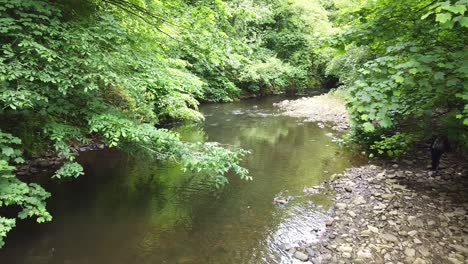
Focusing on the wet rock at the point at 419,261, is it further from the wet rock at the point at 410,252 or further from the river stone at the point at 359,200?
the river stone at the point at 359,200

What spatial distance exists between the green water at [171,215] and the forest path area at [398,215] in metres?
0.55

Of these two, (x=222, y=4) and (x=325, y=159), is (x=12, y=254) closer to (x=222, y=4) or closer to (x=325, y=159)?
(x=222, y=4)

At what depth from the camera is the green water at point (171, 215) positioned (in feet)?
18.9

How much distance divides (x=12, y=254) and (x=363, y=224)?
246 inches

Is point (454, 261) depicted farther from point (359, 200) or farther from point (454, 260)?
point (359, 200)

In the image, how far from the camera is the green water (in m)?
5.76

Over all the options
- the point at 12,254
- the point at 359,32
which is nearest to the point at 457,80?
the point at 359,32

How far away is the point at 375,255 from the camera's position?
534cm

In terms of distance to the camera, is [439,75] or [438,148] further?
[438,148]

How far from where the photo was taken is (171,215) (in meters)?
7.15

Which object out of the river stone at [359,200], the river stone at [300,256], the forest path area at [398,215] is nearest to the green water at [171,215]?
the river stone at [300,256]

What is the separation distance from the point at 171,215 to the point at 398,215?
4.59 m

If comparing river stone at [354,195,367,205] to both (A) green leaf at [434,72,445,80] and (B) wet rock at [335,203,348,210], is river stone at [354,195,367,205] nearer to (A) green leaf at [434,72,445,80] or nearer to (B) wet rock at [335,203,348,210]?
(B) wet rock at [335,203,348,210]

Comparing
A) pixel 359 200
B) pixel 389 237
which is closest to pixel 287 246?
pixel 389 237
